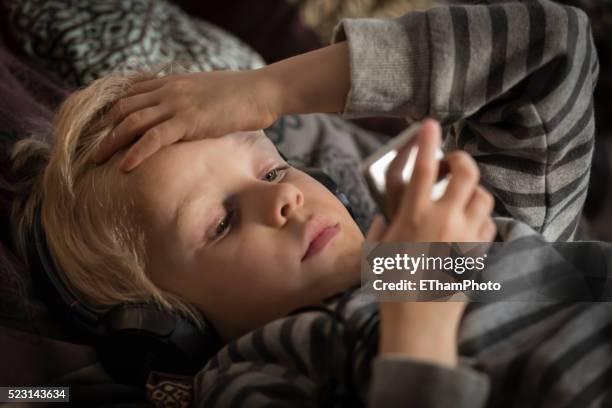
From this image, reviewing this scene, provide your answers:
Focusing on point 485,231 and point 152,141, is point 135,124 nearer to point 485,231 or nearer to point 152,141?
point 152,141

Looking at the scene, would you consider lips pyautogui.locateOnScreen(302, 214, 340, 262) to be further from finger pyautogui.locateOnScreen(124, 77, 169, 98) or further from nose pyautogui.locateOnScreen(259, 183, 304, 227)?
finger pyautogui.locateOnScreen(124, 77, 169, 98)

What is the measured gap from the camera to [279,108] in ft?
2.39

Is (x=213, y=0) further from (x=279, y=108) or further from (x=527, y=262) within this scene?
(x=527, y=262)

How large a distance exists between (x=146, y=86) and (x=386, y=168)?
0.38 metres

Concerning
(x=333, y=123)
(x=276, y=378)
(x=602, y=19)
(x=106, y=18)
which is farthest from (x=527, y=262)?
(x=602, y=19)

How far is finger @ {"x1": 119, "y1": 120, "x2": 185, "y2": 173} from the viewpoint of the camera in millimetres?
708

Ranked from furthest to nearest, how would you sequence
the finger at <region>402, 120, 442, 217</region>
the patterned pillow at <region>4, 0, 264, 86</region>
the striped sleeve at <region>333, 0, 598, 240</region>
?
the patterned pillow at <region>4, 0, 264, 86</region>, the striped sleeve at <region>333, 0, 598, 240</region>, the finger at <region>402, 120, 442, 217</region>

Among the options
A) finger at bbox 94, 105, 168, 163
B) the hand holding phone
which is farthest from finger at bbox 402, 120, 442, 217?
finger at bbox 94, 105, 168, 163

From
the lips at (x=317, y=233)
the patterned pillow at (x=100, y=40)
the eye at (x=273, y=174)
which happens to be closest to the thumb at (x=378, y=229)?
the lips at (x=317, y=233)

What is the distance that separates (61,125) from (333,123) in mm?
567

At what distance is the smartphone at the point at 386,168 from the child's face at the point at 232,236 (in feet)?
0.57

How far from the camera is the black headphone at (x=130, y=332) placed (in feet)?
2.35

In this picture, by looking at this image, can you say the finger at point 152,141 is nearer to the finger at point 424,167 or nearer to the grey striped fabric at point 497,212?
the grey striped fabric at point 497,212

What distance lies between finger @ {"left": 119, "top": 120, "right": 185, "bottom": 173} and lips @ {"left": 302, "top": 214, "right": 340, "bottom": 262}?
0.17 m
